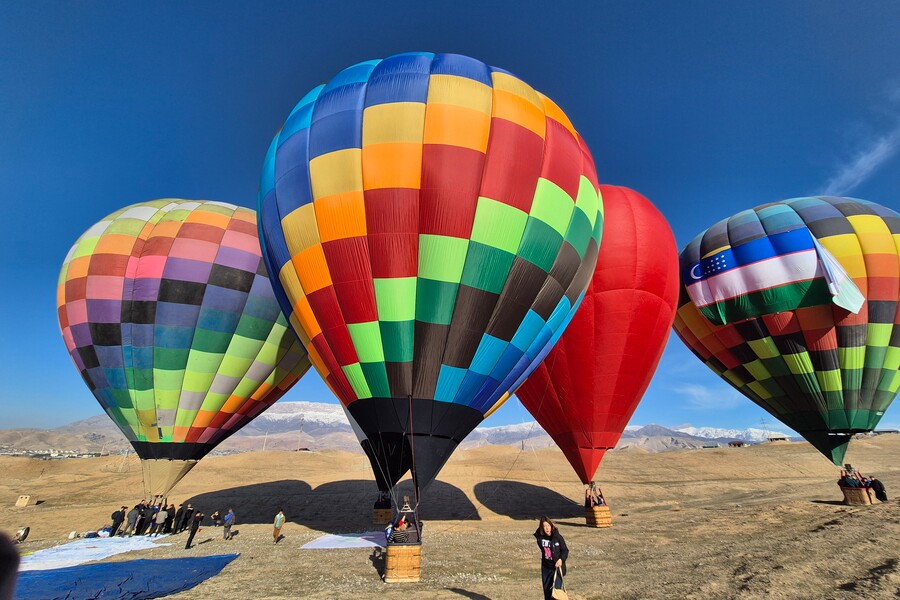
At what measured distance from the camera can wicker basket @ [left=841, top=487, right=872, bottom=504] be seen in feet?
51.5

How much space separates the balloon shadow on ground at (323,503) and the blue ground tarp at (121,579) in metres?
6.13

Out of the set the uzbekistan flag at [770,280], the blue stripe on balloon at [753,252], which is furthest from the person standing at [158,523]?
the blue stripe on balloon at [753,252]

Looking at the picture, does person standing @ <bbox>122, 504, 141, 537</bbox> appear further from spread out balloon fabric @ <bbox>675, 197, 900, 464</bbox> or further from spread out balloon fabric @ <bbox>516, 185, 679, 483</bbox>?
spread out balloon fabric @ <bbox>675, 197, 900, 464</bbox>

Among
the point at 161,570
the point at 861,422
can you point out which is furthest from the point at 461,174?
the point at 861,422

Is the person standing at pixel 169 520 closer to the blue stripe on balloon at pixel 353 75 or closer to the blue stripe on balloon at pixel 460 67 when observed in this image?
the blue stripe on balloon at pixel 353 75

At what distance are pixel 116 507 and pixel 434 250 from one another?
2248 centimetres

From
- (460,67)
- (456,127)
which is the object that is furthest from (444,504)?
(460,67)

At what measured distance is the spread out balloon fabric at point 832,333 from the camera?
53.2 feet

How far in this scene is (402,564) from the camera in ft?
26.3

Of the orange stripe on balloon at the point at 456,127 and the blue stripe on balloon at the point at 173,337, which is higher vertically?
the orange stripe on balloon at the point at 456,127

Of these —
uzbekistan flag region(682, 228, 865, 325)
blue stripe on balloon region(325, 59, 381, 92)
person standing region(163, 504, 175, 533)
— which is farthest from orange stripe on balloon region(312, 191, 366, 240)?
uzbekistan flag region(682, 228, 865, 325)

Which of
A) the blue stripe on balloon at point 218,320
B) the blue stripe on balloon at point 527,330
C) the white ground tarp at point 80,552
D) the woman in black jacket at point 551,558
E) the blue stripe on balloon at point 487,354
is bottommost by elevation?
the white ground tarp at point 80,552

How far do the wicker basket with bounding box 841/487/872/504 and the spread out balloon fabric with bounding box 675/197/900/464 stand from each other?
108 cm

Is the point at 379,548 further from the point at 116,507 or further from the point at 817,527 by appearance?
the point at 116,507
